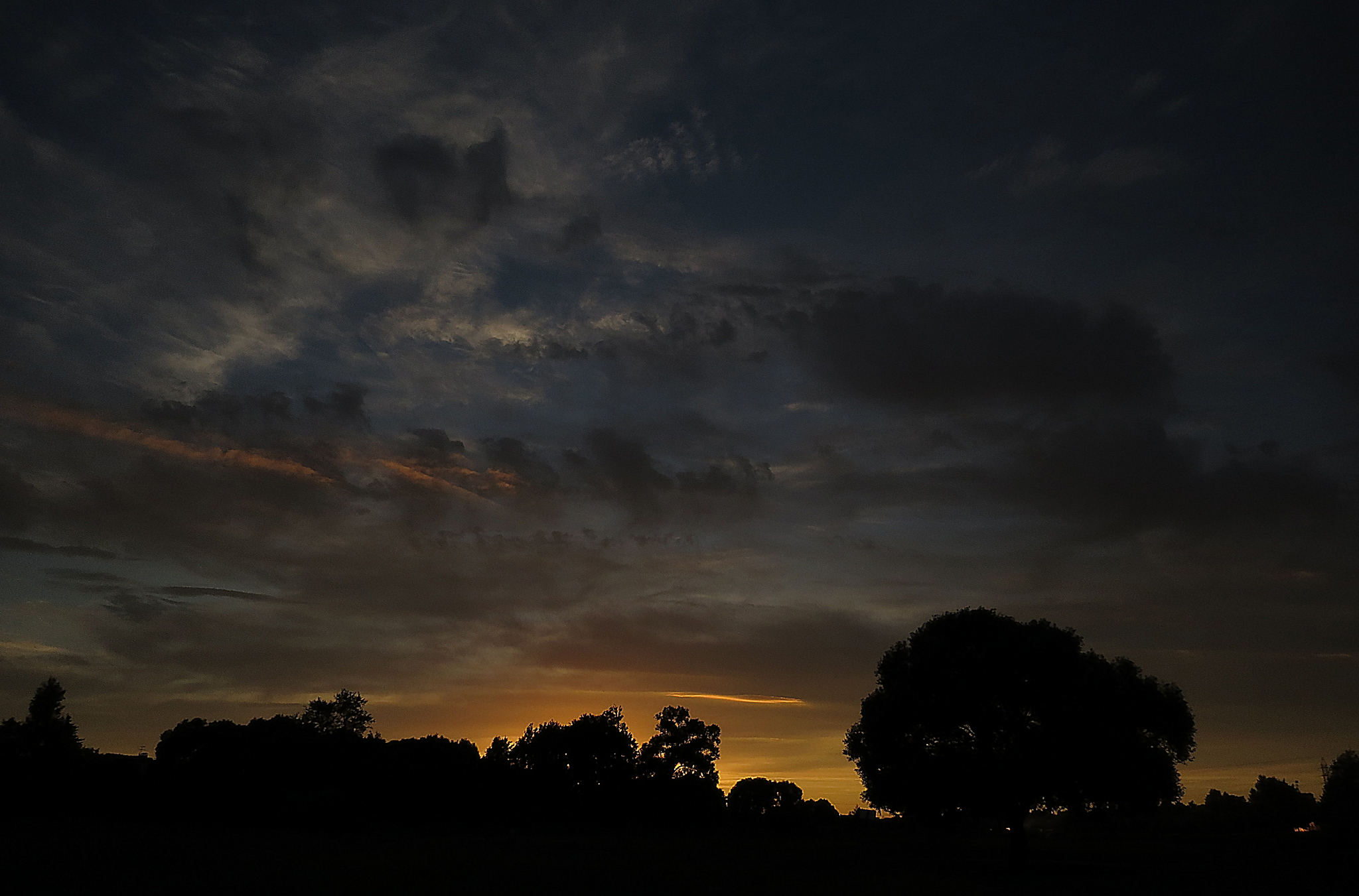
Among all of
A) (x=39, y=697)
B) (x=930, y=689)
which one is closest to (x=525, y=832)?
(x=930, y=689)

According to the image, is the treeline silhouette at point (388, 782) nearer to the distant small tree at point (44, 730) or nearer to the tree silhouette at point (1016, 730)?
the distant small tree at point (44, 730)

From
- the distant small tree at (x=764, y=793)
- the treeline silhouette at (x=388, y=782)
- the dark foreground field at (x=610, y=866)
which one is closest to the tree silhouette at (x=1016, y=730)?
the dark foreground field at (x=610, y=866)

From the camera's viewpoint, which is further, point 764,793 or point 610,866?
point 764,793

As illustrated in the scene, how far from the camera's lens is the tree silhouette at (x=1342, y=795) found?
77550 mm

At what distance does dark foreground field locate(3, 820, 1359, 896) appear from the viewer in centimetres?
3538

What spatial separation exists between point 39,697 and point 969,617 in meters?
118

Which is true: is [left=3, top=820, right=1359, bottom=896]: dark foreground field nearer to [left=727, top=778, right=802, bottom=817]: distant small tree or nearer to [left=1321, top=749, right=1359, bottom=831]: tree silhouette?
[left=1321, top=749, right=1359, bottom=831]: tree silhouette

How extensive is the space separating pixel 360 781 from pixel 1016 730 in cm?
7232

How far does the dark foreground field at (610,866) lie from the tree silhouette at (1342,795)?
3.34m

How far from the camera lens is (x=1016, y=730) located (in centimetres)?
4894

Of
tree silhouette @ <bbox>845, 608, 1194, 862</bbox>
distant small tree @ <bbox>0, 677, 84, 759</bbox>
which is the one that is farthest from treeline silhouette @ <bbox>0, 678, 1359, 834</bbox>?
tree silhouette @ <bbox>845, 608, 1194, 862</bbox>

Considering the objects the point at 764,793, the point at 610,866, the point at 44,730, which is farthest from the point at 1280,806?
the point at 44,730

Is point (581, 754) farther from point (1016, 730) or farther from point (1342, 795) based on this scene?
point (1342, 795)

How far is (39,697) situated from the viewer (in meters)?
106
